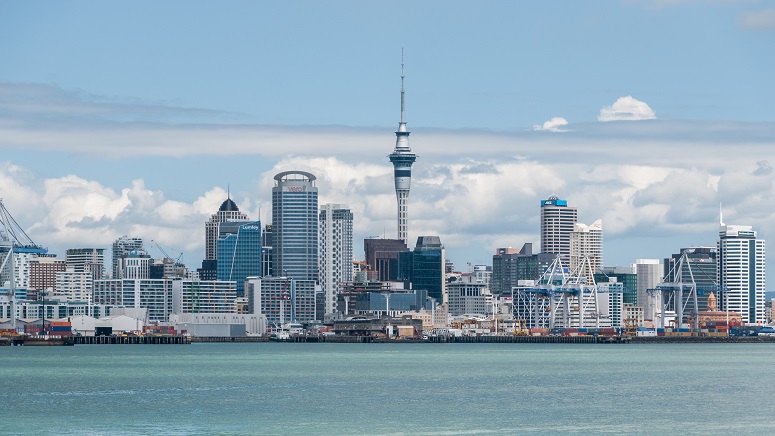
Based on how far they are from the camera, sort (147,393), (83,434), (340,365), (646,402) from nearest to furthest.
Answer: (83,434), (646,402), (147,393), (340,365)

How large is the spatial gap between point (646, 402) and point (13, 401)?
109 feet

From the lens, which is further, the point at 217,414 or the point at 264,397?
the point at 264,397

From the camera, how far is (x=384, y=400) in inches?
3164

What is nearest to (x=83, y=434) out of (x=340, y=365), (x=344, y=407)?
(x=344, y=407)

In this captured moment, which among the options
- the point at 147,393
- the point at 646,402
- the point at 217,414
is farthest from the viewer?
the point at 147,393

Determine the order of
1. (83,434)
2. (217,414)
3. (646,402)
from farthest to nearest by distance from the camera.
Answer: (646,402)
(217,414)
(83,434)

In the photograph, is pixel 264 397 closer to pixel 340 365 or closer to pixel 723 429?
pixel 723 429

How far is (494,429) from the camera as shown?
211 ft

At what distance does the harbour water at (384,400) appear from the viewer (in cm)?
6544

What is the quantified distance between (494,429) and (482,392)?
23.5 m

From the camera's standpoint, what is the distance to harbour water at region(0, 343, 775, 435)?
6544cm

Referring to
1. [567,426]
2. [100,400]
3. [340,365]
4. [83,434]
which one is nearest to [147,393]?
[100,400]

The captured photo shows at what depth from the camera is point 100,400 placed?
8012 cm

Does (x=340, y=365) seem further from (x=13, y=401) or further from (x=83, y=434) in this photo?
(x=83, y=434)
